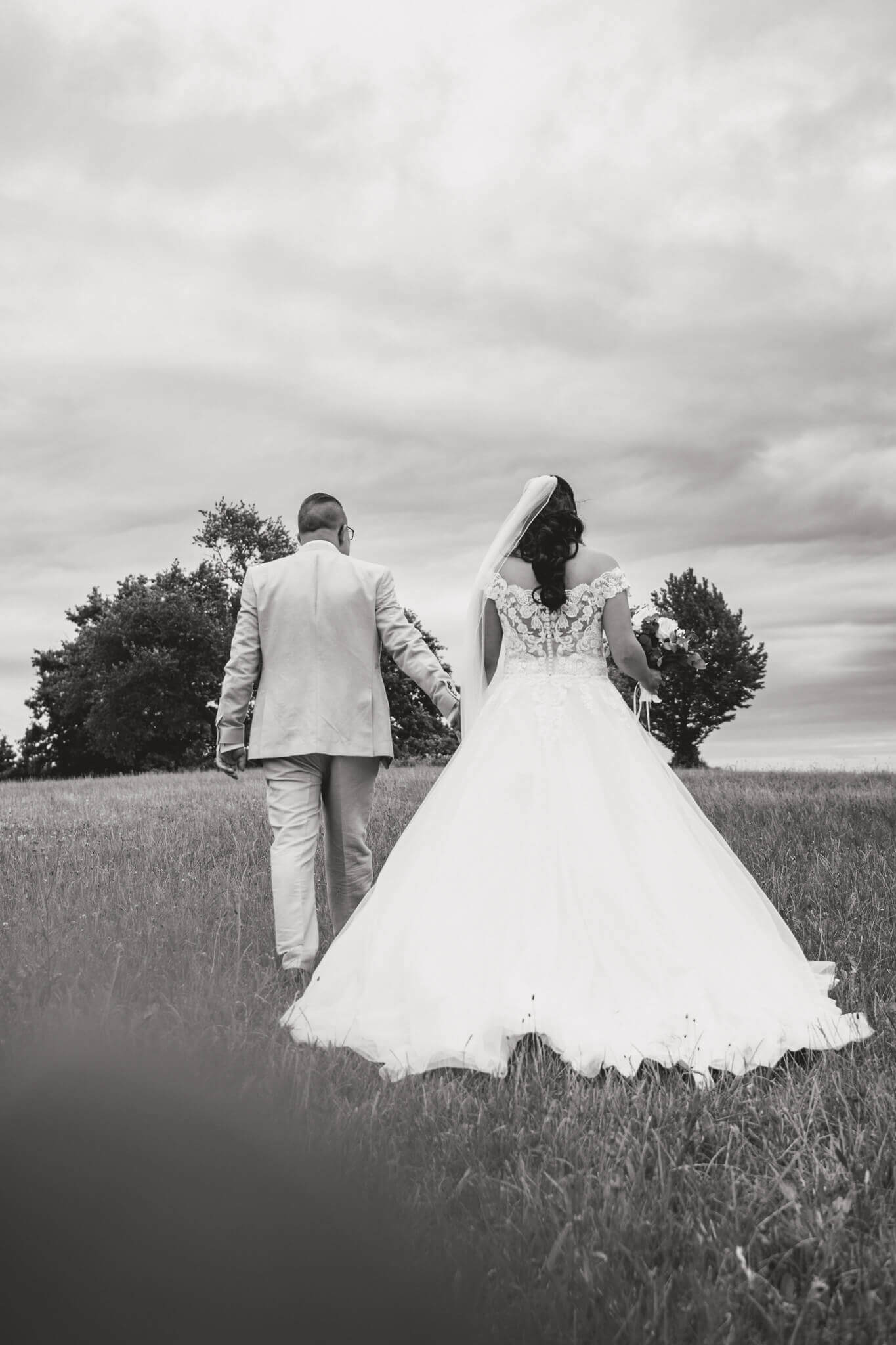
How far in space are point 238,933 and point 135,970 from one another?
3.15ft

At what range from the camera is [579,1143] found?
12.0ft

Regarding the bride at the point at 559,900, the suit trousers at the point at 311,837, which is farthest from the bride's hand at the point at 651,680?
the suit trousers at the point at 311,837

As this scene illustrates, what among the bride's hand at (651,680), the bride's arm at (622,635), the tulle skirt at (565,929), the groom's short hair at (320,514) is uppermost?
the groom's short hair at (320,514)

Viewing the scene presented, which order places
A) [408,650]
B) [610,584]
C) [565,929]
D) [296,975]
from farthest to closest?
1. [408,650]
2. [296,975]
3. [610,584]
4. [565,929]

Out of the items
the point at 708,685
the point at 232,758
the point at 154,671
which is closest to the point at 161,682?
the point at 154,671

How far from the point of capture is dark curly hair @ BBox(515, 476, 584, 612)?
5750 mm

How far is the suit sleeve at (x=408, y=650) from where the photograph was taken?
6.70m

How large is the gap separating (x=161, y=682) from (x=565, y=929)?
46832 mm

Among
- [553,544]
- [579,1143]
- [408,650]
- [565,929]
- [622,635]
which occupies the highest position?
[553,544]

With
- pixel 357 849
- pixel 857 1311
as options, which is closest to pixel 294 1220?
pixel 857 1311

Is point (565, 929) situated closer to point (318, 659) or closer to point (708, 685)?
point (318, 659)

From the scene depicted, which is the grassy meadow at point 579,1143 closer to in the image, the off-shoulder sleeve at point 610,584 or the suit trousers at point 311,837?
the suit trousers at point 311,837

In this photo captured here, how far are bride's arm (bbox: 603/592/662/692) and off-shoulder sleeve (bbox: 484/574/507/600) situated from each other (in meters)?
0.58

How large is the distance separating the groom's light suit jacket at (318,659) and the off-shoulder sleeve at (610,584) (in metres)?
1.38
